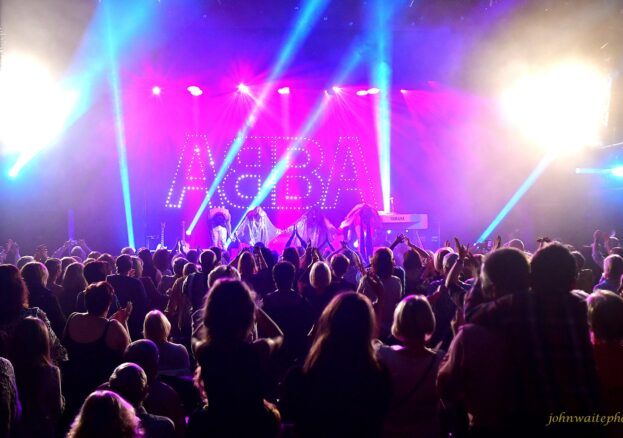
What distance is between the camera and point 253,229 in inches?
490

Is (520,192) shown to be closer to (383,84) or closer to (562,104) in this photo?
(562,104)

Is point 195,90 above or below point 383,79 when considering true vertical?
above

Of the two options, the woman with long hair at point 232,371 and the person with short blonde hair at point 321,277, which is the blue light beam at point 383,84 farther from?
the woman with long hair at point 232,371

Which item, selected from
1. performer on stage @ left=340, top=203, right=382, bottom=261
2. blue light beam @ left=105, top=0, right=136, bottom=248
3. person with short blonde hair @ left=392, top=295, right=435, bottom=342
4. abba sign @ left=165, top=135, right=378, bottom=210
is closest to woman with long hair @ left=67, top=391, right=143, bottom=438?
person with short blonde hair @ left=392, top=295, right=435, bottom=342

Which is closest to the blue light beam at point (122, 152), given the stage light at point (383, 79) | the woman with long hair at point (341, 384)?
the stage light at point (383, 79)

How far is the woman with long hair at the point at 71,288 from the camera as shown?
4.55 meters

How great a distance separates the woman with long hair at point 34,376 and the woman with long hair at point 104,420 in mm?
844

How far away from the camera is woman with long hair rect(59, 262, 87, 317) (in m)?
4.55

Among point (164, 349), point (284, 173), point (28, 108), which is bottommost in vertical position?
point (164, 349)

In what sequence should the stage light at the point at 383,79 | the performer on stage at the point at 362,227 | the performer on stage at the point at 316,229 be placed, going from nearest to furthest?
the stage light at the point at 383,79
the performer on stage at the point at 362,227
the performer on stage at the point at 316,229

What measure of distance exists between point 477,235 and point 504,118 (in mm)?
3616

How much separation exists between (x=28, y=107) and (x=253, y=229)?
572 cm

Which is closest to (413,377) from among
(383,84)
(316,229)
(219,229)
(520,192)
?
(316,229)

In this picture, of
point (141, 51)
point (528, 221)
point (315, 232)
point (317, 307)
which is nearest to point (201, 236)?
point (315, 232)
